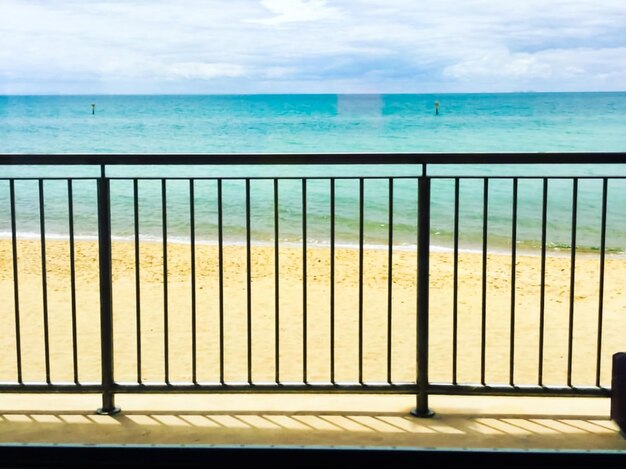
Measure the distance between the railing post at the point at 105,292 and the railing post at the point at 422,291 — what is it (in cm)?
119

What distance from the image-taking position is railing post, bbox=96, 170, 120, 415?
3072 millimetres

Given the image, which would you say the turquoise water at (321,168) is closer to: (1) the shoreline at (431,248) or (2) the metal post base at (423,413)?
(1) the shoreline at (431,248)

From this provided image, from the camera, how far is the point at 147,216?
16.9m

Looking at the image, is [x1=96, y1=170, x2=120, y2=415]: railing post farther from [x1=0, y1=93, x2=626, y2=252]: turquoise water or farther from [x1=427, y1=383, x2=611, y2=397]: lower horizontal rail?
[x1=0, y1=93, x2=626, y2=252]: turquoise water

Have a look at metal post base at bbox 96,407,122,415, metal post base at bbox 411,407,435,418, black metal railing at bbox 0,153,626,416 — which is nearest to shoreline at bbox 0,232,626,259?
black metal railing at bbox 0,153,626,416

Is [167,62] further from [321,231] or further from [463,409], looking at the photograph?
[463,409]

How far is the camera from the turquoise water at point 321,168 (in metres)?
15.2

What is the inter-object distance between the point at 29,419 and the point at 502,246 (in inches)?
410

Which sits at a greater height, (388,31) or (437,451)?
(388,31)

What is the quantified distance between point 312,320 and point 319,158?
3466 millimetres

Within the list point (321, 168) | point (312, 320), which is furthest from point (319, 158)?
point (321, 168)

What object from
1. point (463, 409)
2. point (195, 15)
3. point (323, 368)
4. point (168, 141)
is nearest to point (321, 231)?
point (323, 368)

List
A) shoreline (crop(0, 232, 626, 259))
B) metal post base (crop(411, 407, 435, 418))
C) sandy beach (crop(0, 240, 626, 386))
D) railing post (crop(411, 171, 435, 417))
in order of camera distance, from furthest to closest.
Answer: shoreline (crop(0, 232, 626, 259)) < sandy beach (crop(0, 240, 626, 386)) < metal post base (crop(411, 407, 435, 418)) < railing post (crop(411, 171, 435, 417))

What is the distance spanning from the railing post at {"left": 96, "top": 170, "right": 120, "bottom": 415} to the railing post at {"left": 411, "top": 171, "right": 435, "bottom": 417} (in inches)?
47.0
